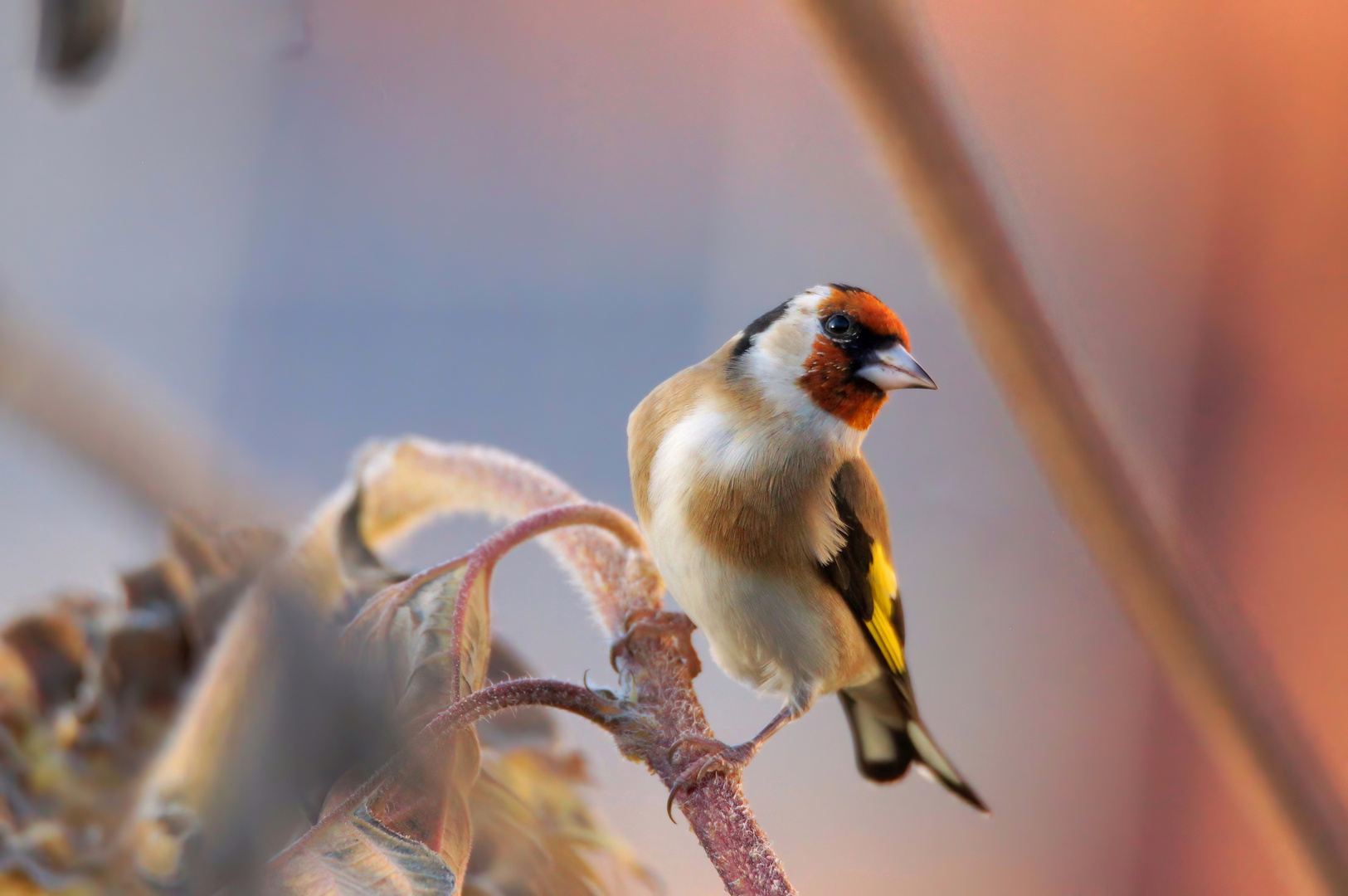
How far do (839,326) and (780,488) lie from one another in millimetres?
77

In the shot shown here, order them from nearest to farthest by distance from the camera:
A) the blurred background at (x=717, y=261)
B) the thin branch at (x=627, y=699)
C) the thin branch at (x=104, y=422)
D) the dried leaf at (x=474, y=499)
Result: the thin branch at (x=104, y=422) < the thin branch at (x=627, y=699) < the dried leaf at (x=474, y=499) < the blurred background at (x=717, y=261)

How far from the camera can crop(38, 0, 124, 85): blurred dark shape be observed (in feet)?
0.59

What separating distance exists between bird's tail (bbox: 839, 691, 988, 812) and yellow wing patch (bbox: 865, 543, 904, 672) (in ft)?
0.32

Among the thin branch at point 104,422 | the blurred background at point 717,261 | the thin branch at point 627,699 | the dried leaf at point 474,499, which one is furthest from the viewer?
the blurred background at point 717,261

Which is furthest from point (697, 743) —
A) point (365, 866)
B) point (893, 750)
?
point (893, 750)

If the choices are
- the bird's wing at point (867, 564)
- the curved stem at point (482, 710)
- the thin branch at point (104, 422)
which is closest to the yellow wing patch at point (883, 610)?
the bird's wing at point (867, 564)

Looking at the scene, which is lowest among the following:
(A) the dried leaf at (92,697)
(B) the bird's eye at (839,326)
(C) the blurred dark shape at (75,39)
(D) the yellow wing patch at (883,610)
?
(D) the yellow wing patch at (883,610)

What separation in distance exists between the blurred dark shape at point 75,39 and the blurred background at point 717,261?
289 mm

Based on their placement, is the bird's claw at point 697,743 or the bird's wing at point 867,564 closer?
the bird's claw at point 697,743

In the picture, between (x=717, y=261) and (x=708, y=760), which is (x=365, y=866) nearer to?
(x=708, y=760)

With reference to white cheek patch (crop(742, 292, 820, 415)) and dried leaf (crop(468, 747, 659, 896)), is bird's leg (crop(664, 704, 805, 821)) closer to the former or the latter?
dried leaf (crop(468, 747, 659, 896))

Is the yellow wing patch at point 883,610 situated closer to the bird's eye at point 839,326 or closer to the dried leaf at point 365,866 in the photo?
the bird's eye at point 839,326

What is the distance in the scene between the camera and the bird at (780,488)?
416 millimetres

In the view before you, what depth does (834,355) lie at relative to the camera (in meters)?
0.42
